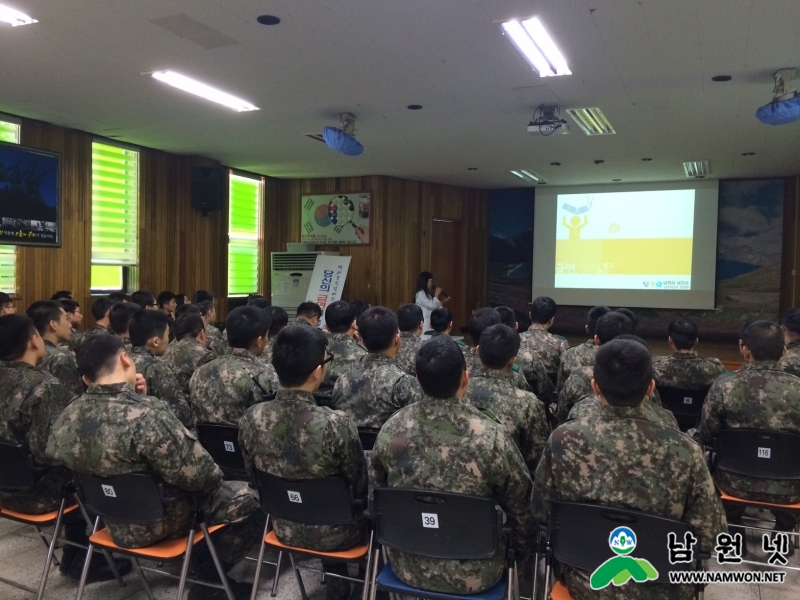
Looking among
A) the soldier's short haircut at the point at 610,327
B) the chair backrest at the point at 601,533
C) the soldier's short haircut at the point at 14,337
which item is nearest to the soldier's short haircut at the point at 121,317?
the soldier's short haircut at the point at 14,337

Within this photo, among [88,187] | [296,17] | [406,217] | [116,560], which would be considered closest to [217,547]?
[116,560]

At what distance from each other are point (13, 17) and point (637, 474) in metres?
4.47

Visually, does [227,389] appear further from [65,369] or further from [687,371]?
[687,371]

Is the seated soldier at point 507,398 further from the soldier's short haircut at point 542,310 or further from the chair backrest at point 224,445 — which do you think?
the soldier's short haircut at point 542,310

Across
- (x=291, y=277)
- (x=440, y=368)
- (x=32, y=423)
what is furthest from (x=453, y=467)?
(x=291, y=277)

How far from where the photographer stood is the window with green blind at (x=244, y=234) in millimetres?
9172

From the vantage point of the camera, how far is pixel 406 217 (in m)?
9.95

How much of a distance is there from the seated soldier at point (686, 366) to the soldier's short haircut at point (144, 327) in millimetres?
2881

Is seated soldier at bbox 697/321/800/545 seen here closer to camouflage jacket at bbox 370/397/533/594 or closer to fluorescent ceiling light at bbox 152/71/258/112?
camouflage jacket at bbox 370/397/533/594

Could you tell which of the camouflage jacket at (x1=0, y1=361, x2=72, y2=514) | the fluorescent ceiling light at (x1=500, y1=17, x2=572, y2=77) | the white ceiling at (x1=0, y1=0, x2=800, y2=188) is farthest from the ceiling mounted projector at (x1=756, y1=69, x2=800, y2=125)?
the camouflage jacket at (x1=0, y1=361, x2=72, y2=514)

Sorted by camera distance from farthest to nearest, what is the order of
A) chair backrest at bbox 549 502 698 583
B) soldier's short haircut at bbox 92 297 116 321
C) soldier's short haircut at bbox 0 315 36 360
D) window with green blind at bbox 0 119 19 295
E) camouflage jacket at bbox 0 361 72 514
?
window with green blind at bbox 0 119 19 295
soldier's short haircut at bbox 92 297 116 321
soldier's short haircut at bbox 0 315 36 360
camouflage jacket at bbox 0 361 72 514
chair backrest at bbox 549 502 698 583

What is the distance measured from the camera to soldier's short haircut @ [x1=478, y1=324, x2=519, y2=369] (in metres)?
2.64

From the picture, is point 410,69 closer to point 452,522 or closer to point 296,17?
point 296,17

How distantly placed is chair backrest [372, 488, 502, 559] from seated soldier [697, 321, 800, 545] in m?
1.48
